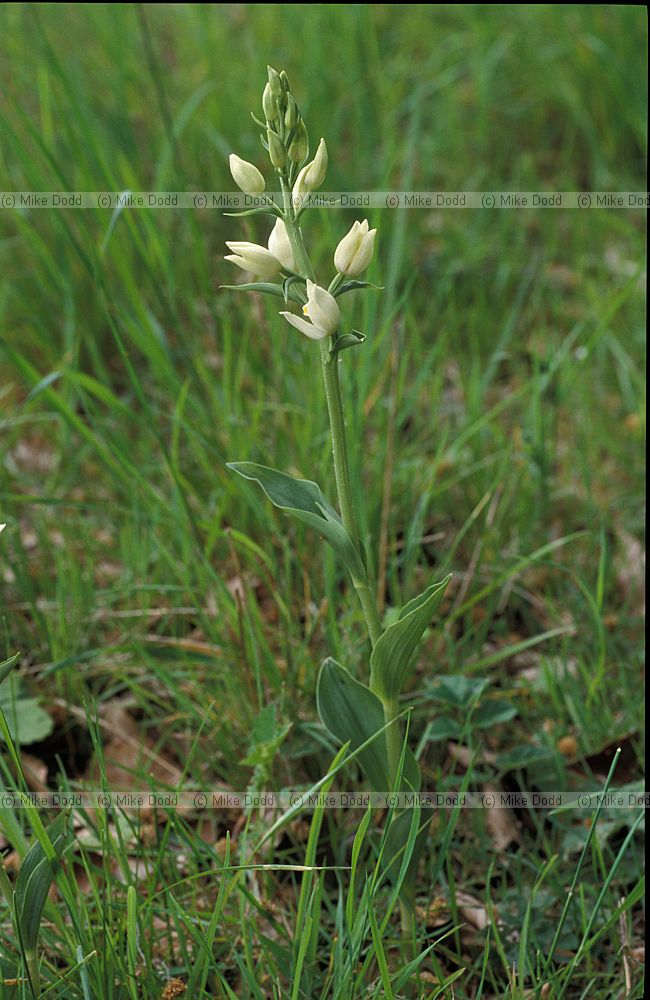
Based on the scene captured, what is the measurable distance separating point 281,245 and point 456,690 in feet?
2.70

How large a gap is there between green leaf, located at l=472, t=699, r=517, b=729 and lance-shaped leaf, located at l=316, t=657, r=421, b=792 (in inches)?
12.2

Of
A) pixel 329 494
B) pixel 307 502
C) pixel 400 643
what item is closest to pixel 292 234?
pixel 307 502

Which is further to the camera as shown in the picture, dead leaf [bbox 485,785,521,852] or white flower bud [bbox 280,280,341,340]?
dead leaf [bbox 485,785,521,852]

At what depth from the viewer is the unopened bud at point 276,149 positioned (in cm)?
114

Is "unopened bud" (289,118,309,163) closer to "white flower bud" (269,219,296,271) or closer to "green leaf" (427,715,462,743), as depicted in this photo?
"white flower bud" (269,219,296,271)

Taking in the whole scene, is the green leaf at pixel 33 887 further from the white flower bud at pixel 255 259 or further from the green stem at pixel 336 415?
the white flower bud at pixel 255 259

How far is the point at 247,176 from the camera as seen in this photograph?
1.19 m

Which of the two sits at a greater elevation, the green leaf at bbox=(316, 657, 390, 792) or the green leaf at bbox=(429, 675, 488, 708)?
the green leaf at bbox=(316, 657, 390, 792)

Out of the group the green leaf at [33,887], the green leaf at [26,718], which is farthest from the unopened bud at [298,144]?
the green leaf at [26,718]

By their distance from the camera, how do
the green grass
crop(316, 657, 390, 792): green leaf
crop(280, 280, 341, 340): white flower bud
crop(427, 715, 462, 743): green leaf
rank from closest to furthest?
crop(280, 280, 341, 340): white flower bud, crop(316, 657, 390, 792): green leaf, the green grass, crop(427, 715, 462, 743): green leaf

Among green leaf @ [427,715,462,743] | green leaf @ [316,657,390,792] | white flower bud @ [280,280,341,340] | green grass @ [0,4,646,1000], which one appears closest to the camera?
white flower bud @ [280,280,341,340]

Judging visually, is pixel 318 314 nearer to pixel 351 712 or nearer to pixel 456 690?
pixel 351 712

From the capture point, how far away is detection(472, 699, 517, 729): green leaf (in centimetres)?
161

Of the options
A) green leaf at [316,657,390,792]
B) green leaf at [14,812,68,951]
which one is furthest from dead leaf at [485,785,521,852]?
green leaf at [14,812,68,951]
